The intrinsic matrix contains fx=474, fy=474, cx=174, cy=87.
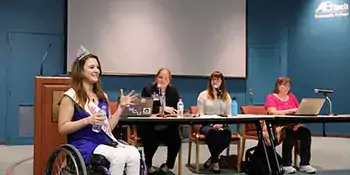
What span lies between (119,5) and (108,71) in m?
1.10

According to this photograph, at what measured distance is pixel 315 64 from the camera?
29.2 ft

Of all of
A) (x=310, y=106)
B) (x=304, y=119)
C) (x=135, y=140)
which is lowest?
(x=135, y=140)

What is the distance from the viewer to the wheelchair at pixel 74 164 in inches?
100

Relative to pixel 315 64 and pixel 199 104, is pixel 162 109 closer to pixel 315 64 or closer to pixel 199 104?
pixel 199 104

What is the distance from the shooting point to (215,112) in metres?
4.84

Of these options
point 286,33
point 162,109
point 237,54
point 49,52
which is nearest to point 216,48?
point 237,54

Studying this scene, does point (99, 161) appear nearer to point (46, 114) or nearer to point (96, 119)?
point (96, 119)

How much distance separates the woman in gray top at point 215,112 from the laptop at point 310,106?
729 mm

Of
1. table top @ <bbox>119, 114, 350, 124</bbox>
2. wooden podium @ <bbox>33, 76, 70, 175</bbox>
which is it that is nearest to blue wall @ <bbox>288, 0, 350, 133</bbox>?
table top @ <bbox>119, 114, 350, 124</bbox>

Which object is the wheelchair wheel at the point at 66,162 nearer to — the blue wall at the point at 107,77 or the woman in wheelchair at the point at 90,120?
the woman in wheelchair at the point at 90,120

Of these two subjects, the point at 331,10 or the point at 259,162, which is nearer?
the point at 259,162

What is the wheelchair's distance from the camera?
255 cm

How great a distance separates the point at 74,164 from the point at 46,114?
3.68ft

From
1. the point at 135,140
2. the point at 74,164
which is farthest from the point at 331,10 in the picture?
the point at 74,164
